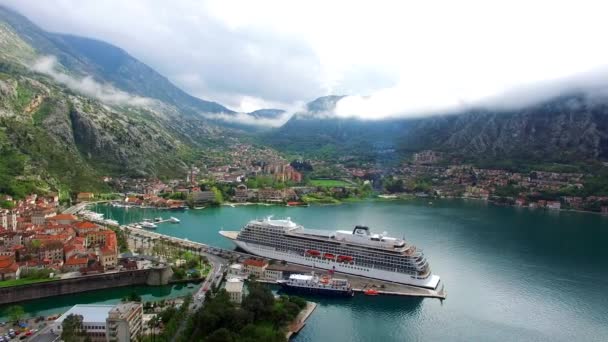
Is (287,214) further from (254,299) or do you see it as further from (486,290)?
(254,299)

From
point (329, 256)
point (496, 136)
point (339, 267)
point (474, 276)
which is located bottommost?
point (474, 276)

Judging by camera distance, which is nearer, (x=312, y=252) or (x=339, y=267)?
(x=339, y=267)

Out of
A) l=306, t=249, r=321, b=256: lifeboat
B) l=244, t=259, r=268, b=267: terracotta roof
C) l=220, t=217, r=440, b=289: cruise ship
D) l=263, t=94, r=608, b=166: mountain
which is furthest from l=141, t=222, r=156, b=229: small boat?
l=263, t=94, r=608, b=166: mountain

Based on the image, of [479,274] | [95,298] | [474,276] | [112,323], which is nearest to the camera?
[112,323]

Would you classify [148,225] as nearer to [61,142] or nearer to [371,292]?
[371,292]

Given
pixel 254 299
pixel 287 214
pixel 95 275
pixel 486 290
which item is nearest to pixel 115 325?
pixel 254 299

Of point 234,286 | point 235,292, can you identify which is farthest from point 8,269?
point 235,292
